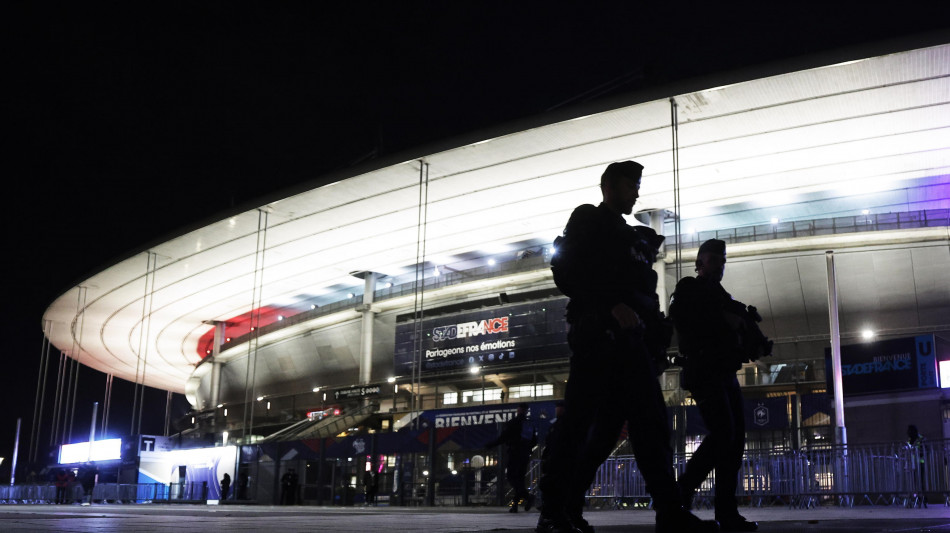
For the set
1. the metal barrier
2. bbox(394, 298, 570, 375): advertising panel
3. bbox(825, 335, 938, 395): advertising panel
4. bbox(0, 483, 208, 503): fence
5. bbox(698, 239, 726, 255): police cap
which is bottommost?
bbox(0, 483, 208, 503): fence

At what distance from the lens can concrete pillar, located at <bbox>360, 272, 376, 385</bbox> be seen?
41.3 metres

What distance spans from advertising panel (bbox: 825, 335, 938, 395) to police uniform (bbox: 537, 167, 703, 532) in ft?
50.8

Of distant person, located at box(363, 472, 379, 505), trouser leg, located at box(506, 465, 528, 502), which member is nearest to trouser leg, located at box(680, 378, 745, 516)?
trouser leg, located at box(506, 465, 528, 502)

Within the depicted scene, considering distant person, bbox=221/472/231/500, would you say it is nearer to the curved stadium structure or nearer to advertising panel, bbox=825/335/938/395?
the curved stadium structure

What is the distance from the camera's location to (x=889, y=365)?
17844 mm

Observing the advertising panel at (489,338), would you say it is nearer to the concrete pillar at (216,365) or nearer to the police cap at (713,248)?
the concrete pillar at (216,365)

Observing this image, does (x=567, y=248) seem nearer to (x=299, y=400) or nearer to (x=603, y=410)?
(x=603, y=410)

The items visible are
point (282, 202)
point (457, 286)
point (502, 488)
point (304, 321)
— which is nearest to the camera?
point (502, 488)

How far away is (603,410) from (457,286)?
113 feet

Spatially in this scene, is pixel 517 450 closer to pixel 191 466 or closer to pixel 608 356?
pixel 608 356

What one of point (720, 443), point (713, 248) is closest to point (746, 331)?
point (713, 248)

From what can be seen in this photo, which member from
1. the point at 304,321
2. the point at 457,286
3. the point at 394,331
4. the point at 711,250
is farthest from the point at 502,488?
the point at 304,321

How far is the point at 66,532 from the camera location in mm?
3838

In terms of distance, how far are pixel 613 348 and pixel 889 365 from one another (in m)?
16.3
